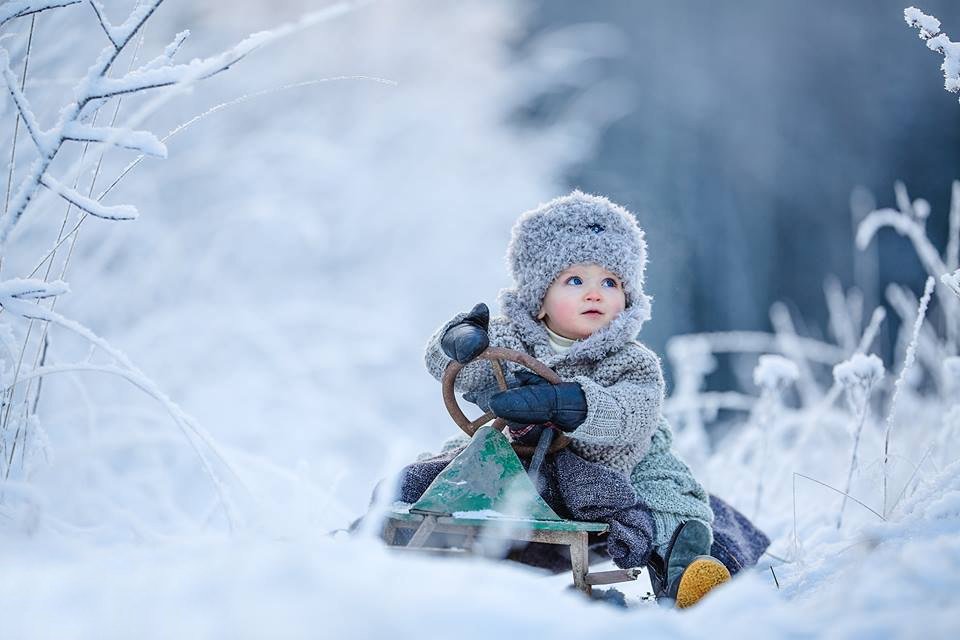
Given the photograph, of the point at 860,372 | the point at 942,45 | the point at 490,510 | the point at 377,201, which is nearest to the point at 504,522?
the point at 490,510

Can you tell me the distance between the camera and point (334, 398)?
13.0ft

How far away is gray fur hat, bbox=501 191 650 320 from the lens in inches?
70.9

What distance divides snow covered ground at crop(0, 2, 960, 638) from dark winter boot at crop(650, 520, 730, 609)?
75 mm

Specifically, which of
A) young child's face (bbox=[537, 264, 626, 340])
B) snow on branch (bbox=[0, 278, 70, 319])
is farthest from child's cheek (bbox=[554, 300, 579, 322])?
snow on branch (bbox=[0, 278, 70, 319])

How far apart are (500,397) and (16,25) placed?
5.03 ft

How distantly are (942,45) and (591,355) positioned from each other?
0.92 m

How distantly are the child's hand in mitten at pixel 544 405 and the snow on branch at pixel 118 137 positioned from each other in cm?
73

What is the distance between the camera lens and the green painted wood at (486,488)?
144 cm

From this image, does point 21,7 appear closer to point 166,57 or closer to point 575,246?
point 166,57

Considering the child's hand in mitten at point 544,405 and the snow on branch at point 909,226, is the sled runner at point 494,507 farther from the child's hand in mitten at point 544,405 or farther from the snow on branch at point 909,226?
the snow on branch at point 909,226

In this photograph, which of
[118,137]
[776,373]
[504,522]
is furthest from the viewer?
[776,373]

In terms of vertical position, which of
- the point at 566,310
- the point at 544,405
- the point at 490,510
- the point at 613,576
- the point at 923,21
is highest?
the point at 923,21

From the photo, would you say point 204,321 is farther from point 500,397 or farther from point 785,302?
point 785,302

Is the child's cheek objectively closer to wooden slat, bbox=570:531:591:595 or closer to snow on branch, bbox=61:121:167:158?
wooden slat, bbox=570:531:591:595
